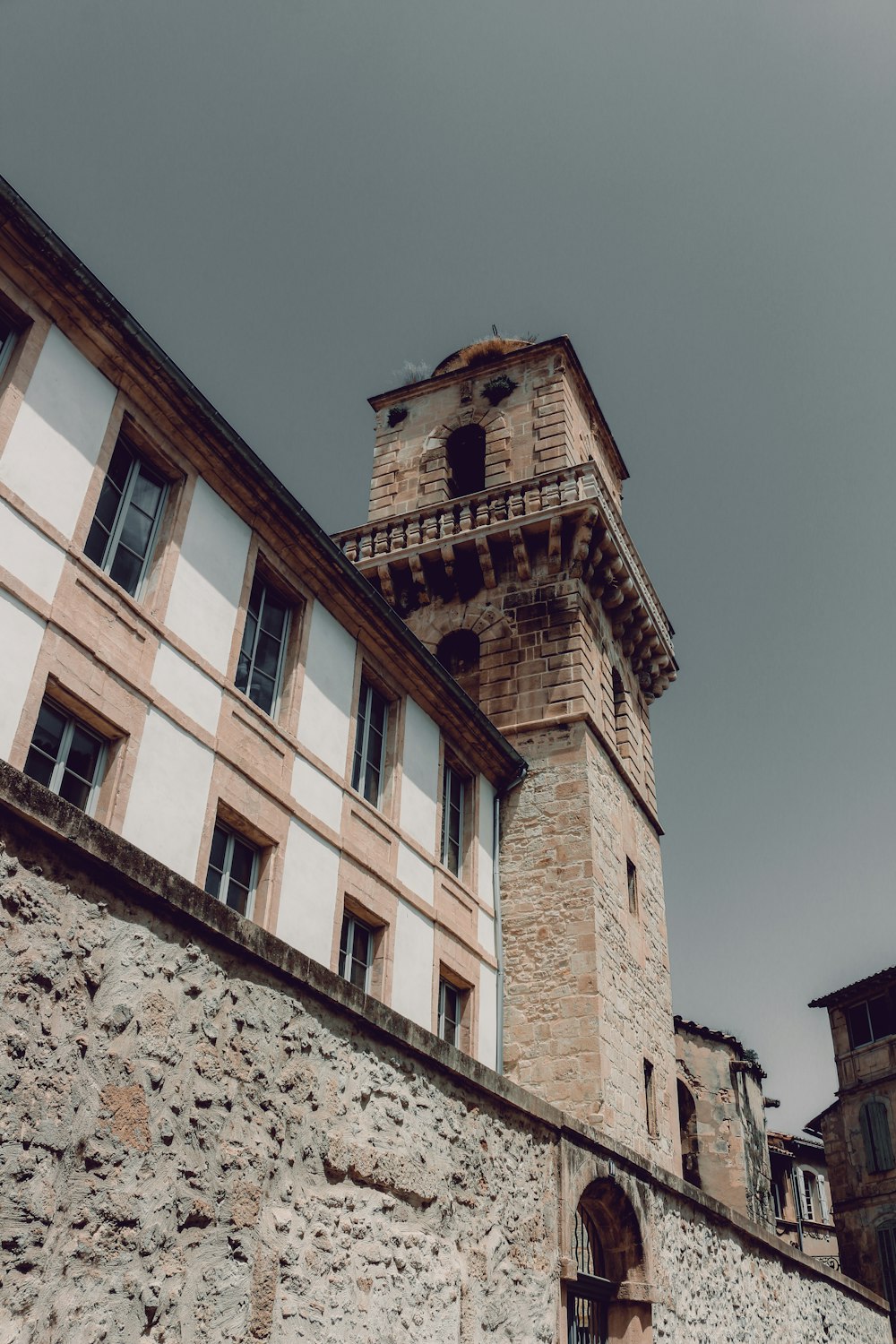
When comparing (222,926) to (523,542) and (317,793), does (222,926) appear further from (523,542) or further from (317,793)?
(523,542)

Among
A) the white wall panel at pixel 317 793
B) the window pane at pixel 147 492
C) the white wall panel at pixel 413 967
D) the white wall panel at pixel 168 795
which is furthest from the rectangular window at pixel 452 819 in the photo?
the window pane at pixel 147 492

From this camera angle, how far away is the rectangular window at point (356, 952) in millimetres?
11320

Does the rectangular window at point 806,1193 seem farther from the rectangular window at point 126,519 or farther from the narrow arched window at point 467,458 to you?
the rectangular window at point 126,519

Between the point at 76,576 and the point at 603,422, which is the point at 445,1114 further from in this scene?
the point at 603,422

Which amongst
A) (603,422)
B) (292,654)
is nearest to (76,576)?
(292,654)

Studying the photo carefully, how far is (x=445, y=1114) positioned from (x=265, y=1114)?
1.88 meters

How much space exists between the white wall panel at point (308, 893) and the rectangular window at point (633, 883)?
6.75m

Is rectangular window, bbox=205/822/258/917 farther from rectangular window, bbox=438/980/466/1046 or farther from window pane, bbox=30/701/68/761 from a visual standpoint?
rectangular window, bbox=438/980/466/1046

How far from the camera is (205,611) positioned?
1018cm

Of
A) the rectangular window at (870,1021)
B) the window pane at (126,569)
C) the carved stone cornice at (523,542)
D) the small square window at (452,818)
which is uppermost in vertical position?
the carved stone cornice at (523,542)

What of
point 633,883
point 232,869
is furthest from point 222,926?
point 633,883

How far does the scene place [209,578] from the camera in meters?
10.4

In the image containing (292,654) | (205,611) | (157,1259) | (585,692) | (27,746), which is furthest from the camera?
(585,692)

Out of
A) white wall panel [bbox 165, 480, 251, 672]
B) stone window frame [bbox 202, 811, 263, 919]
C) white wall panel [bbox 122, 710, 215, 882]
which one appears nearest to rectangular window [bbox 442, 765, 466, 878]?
stone window frame [bbox 202, 811, 263, 919]
